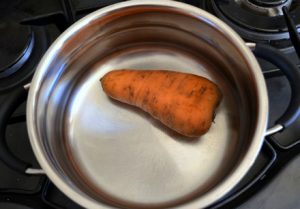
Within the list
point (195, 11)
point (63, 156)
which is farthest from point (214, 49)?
point (63, 156)

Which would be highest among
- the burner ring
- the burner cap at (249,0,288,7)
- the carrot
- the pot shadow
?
the burner cap at (249,0,288,7)

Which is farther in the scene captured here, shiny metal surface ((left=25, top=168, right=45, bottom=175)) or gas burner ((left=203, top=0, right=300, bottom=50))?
gas burner ((left=203, top=0, right=300, bottom=50))

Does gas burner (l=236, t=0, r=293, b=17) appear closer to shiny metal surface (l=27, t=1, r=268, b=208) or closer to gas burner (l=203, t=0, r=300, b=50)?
gas burner (l=203, t=0, r=300, b=50)

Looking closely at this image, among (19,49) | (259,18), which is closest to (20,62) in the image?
(19,49)

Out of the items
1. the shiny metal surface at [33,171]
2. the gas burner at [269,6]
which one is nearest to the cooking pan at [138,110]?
the shiny metal surface at [33,171]

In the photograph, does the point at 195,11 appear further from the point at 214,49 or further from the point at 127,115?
the point at 127,115

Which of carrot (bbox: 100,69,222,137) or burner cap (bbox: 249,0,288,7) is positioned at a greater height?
burner cap (bbox: 249,0,288,7)

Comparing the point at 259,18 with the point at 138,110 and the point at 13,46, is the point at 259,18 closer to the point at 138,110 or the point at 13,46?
the point at 138,110

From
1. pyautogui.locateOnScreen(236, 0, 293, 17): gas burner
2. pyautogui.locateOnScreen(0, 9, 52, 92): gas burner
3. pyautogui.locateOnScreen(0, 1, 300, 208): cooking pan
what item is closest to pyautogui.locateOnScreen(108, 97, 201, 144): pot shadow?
pyautogui.locateOnScreen(0, 1, 300, 208): cooking pan
